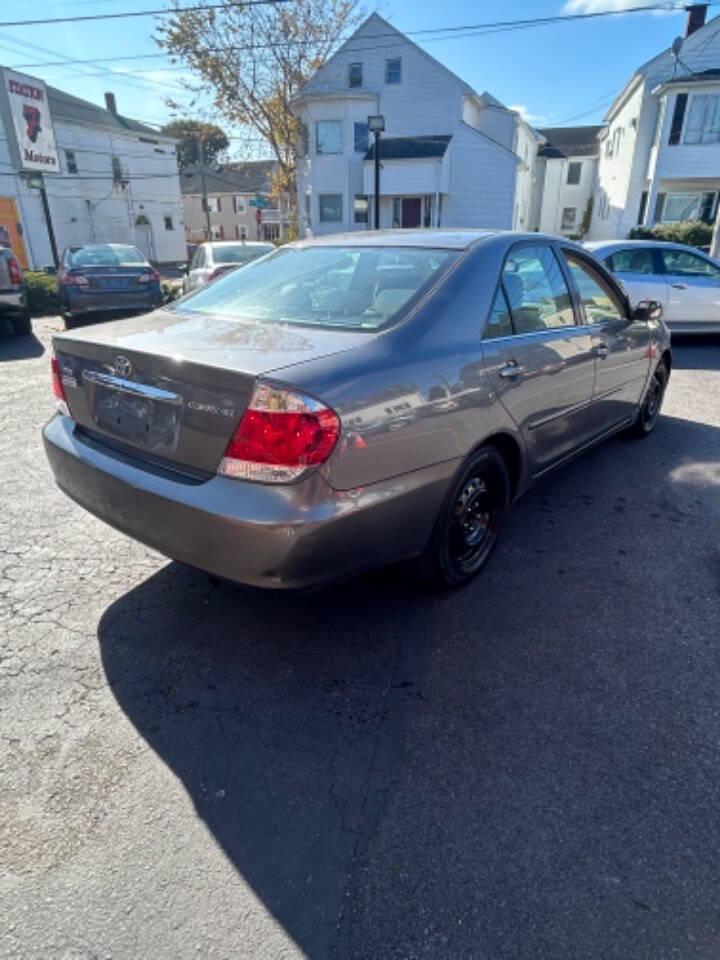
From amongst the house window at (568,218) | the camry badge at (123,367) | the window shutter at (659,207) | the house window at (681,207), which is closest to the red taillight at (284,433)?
the camry badge at (123,367)

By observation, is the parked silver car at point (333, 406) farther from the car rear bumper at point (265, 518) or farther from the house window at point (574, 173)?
the house window at point (574, 173)

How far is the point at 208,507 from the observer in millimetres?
2121

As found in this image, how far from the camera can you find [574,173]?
41.2m

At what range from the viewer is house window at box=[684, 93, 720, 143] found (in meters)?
23.7

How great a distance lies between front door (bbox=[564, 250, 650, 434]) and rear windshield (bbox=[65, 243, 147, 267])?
10.2 metres

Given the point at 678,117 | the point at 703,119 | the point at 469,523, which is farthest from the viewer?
the point at 678,117

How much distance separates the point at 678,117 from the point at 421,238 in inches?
1093

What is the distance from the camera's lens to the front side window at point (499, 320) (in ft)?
A: 9.31

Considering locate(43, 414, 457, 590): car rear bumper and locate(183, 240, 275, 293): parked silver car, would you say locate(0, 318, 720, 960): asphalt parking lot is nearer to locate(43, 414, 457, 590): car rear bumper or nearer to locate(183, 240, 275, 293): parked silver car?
locate(43, 414, 457, 590): car rear bumper

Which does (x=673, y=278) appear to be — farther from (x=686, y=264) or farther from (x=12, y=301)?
(x=12, y=301)

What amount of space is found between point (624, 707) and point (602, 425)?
2.40 m

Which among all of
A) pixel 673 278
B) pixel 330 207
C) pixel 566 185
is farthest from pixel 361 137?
pixel 673 278

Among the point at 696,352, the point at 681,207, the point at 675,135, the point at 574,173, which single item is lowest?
the point at 696,352

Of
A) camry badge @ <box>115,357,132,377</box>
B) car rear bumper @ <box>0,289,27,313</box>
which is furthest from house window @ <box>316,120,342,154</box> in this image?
camry badge @ <box>115,357,132,377</box>
